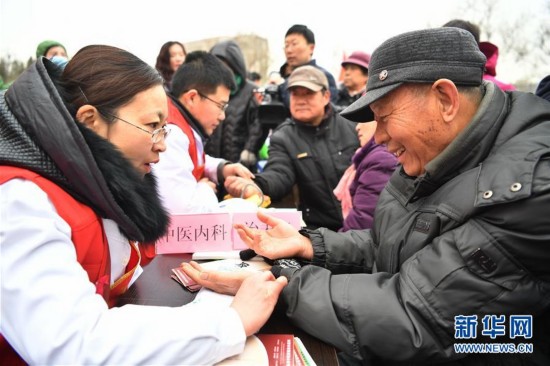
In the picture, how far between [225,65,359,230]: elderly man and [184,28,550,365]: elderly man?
149 cm

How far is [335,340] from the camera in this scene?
1040 millimetres

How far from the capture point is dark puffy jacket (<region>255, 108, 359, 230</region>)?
2.88m

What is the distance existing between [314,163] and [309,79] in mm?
631

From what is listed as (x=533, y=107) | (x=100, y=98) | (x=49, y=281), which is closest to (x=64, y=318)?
(x=49, y=281)

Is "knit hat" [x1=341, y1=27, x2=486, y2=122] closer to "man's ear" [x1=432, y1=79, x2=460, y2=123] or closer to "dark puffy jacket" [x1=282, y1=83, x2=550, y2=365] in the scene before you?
"man's ear" [x1=432, y1=79, x2=460, y2=123]

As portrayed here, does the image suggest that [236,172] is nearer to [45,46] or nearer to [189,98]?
[189,98]

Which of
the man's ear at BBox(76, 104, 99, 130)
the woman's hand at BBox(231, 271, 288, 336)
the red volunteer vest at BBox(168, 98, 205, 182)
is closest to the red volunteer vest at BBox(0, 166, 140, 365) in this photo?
the man's ear at BBox(76, 104, 99, 130)

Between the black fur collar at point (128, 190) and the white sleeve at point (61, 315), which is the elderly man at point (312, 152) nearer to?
the black fur collar at point (128, 190)

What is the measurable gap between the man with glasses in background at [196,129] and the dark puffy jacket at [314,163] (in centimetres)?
38

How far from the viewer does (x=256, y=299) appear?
3.37 ft

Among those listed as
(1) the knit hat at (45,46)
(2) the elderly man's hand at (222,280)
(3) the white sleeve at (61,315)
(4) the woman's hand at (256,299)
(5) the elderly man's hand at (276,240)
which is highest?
Result: (1) the knit hat at (45,46)

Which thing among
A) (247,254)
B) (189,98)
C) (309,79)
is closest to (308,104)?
(309,79)

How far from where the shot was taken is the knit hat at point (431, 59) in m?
1.15

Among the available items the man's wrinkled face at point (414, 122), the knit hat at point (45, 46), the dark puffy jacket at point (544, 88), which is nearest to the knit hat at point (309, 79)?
the dark puffy jacket at point (544, 88)
